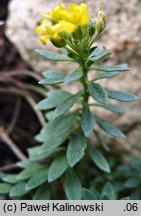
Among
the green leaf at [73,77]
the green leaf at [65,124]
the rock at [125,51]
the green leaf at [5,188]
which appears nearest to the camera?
the green leaf at [73,77]

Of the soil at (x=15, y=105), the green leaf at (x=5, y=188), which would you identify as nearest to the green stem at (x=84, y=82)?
the green leaf at (x=5, y=188)

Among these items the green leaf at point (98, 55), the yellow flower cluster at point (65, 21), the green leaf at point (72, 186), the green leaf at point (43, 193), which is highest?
the yellow flower cluster at point (65, 21)

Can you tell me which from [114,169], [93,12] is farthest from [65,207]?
[93,12]

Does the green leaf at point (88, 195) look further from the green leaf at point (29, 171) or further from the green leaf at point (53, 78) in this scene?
the green leaf at point (53, 78)

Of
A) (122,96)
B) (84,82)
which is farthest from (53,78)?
(122,96)

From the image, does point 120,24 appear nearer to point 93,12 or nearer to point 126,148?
point 93,12

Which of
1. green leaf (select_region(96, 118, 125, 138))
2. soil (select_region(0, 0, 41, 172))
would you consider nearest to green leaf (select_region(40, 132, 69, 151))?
green leaf (select_region(96, 118, 125, 138))

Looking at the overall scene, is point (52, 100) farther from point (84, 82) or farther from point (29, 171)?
point (29, 171)
